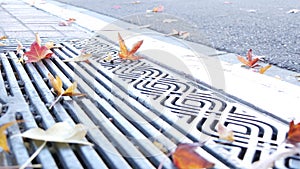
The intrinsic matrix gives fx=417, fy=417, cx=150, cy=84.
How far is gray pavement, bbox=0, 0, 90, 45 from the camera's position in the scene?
282 cm

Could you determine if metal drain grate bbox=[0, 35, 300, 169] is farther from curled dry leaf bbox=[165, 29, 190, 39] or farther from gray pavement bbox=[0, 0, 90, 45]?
curled dry leaf bbox=[165, 29, 190, 39]

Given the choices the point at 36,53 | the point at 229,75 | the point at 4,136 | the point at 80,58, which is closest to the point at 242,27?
the point at 229,75

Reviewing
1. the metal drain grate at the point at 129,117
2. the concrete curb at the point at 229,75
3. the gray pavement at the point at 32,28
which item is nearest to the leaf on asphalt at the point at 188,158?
the metal drain grate at the point at 129,117

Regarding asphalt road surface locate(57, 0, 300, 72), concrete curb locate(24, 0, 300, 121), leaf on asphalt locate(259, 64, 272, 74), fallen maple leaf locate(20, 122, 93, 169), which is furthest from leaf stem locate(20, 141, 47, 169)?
asphalt road surface locate(57, 0, 300, 72)

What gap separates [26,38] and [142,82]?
124 cm

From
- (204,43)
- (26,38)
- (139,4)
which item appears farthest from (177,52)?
(139,4)

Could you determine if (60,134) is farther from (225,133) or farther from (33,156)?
(225,133)

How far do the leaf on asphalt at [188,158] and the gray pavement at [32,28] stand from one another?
167cm

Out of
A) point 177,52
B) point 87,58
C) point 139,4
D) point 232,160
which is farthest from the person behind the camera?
point 139,4

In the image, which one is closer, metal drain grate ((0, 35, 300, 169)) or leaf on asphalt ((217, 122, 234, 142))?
metal drain grate ((0, 35, 300, 169))

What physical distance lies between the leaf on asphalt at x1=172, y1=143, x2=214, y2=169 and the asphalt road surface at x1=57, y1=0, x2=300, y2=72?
4.07ft

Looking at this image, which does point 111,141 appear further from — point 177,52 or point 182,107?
point 177,52

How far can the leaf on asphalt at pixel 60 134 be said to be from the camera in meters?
1.14

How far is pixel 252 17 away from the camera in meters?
4.31
